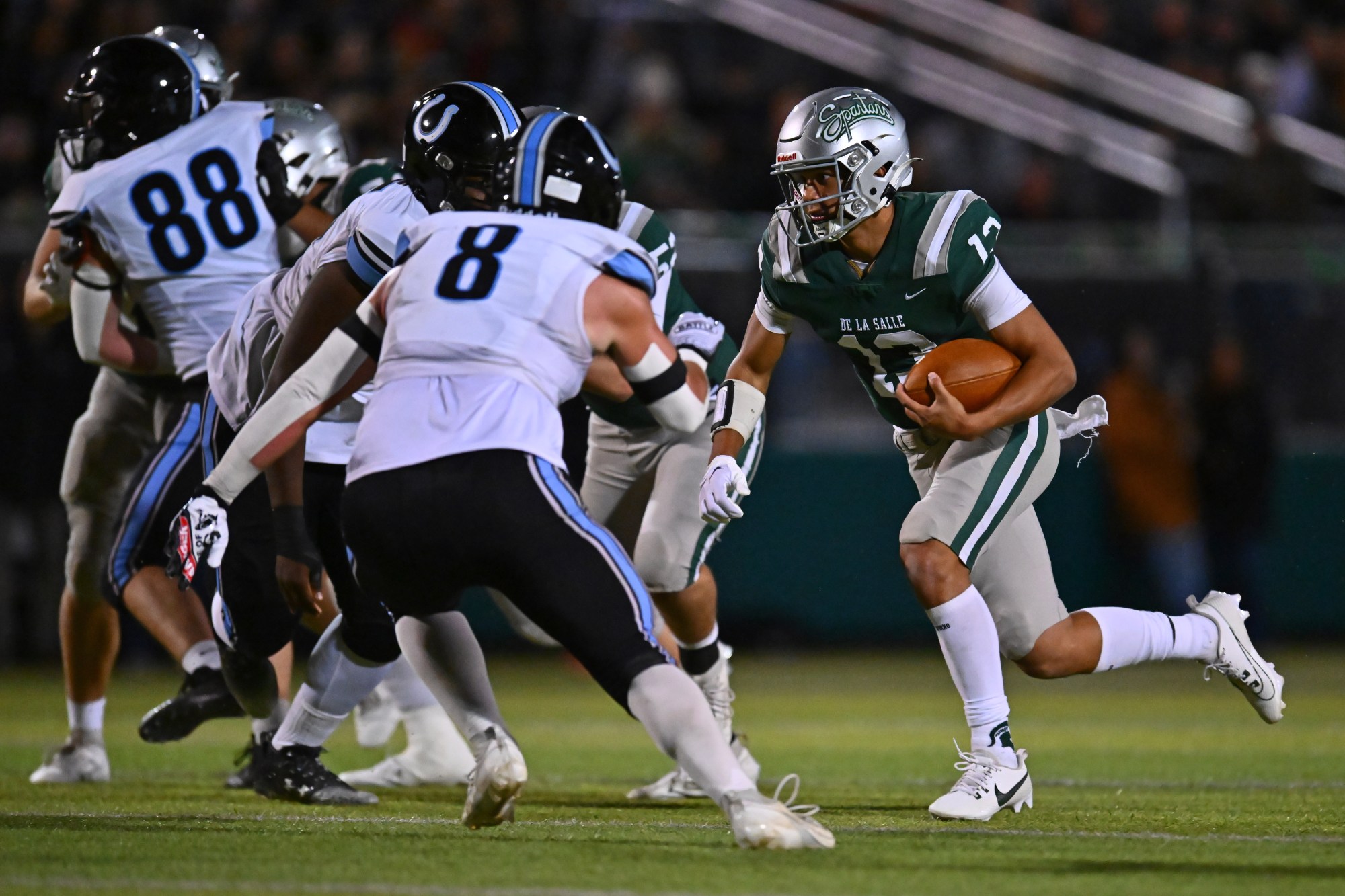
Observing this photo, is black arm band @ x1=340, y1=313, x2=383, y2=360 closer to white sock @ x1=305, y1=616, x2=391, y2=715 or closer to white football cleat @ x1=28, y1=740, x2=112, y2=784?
white sock @ x1=305, y1=616, x2=391, y2=715

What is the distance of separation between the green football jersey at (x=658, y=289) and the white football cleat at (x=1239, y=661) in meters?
1.61

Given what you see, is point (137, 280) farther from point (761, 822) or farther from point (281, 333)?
point (761, 822)

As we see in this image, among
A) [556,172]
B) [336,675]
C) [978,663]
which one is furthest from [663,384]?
[336,675]

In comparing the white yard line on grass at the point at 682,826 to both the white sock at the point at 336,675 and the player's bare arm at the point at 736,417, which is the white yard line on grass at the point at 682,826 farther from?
the player's bare arm at the point at 736,417

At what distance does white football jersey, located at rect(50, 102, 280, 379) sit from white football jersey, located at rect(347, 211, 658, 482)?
7.03 feet

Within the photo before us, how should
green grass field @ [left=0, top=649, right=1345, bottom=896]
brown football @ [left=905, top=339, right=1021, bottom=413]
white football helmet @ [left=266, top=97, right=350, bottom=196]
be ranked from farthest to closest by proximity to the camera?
white football helmet @ [left=266, top=97, right=350, bottom=196] → brown football @ [left=905, top=339, right=1021, bottom=413] → green grass field @ [left=0, top=649, right=1345, bottom=896]

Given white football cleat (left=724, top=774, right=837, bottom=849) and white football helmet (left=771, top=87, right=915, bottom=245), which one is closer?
white football cleat (left=724, top=774, right=837, bottom=849)

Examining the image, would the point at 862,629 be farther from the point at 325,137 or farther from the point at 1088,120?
the point at 325,137

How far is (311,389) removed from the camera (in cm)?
415

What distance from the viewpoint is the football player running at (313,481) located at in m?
4.86

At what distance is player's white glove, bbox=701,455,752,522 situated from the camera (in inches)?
185

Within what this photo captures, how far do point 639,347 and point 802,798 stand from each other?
72.1 inches

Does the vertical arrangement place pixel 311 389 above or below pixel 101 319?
above

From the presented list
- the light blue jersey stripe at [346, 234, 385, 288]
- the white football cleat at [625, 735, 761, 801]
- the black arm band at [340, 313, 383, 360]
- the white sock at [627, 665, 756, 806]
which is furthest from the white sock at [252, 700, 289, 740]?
the white sock at [627, 665, 756, 806]
